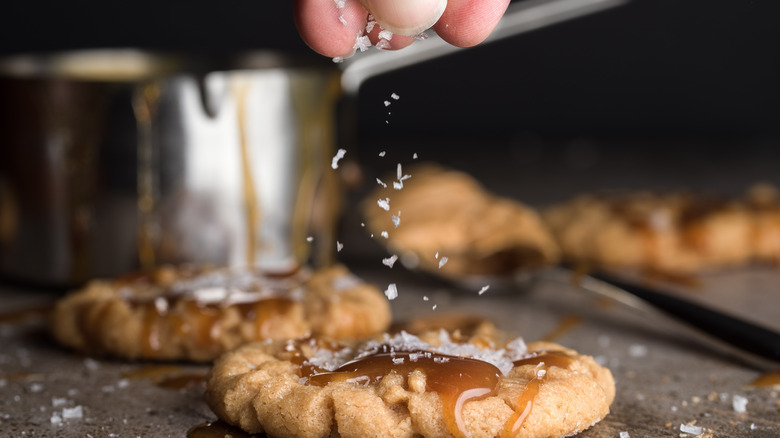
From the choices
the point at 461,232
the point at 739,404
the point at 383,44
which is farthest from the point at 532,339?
the point at 383,44

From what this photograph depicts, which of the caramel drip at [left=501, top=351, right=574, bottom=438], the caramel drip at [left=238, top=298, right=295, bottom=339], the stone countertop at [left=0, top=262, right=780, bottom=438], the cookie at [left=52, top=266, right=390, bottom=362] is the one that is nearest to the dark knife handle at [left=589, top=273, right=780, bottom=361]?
the stone countertop at [left=0, top=262, right=780, bottom=438]

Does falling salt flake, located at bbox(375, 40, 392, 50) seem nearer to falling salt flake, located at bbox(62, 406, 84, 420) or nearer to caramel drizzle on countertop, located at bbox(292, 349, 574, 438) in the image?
caramel drizzle on countertop, located at bbox(292, 349, 574, 438)

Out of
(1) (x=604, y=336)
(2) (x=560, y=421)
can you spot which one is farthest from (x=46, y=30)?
(2) (x=560, y=421)

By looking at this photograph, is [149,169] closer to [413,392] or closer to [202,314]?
[202,314]

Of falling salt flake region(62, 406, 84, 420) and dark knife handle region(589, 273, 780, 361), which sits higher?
dark knife handle region(589, 273, 780, 361)

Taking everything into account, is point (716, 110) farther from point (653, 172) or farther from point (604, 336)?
point (604, 336)

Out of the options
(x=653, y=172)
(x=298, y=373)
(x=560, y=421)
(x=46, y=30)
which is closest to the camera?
(x=560, y=421)
